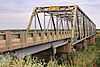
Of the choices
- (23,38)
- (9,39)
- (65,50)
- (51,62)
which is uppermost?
(9,39)

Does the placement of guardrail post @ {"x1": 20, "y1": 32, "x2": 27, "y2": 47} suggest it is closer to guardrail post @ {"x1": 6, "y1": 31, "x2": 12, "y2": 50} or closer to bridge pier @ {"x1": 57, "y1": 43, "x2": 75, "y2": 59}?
guardrail post @ {"x1": 6, "y1": 31, "x2": 12, "y2": 50}

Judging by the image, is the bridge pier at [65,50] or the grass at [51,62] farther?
the bridge pier at [65,50]

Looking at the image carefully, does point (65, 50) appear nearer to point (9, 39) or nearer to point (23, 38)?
point (23, 38)

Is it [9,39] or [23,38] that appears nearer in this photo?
[9,39]

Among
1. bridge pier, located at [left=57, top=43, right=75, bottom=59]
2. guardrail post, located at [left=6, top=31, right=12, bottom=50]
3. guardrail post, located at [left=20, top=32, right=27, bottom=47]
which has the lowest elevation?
bridge pier, located at [left=57, top=43, right=75, bottom=59]

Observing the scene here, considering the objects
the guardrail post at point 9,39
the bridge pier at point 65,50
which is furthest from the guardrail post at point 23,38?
the bridge pier at point 65,50

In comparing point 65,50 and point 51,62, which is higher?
point 51,62

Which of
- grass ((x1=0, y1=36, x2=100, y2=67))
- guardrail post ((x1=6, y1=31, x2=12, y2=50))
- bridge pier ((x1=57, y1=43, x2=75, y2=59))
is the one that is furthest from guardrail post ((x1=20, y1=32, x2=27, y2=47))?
bridge pier ((x1=57, y1=43, x2=75, y2=59))

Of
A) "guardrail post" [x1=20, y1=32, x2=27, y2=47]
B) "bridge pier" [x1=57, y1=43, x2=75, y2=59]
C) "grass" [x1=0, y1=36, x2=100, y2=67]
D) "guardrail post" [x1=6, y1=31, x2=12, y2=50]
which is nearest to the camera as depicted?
"grass" [x1=0, y1=36, x2=100, y2=67]

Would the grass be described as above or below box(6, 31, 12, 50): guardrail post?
below

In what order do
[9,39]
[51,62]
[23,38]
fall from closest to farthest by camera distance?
[9,39]
[51,62]
[23,38]

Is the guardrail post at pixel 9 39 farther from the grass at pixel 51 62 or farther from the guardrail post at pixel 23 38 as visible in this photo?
the guardrail post at pixel 23 38

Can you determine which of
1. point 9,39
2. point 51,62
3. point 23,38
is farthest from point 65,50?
point 9,39

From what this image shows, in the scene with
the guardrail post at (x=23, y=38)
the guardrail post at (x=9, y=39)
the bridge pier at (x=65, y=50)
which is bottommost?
the bridge pier at (x=65, y=50)
